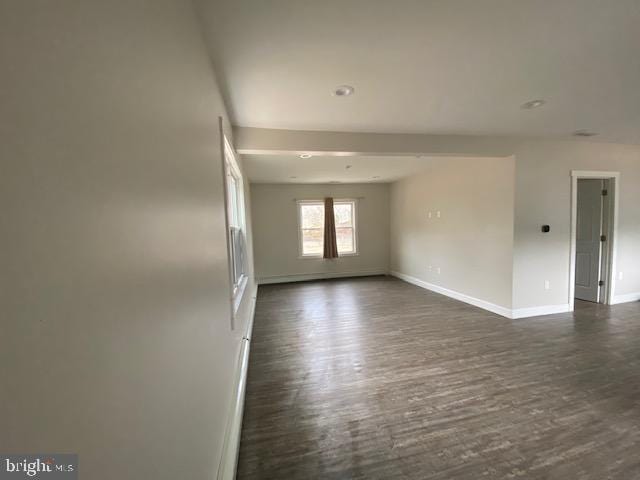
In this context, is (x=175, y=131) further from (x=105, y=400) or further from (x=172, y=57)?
(x=105, y=400)

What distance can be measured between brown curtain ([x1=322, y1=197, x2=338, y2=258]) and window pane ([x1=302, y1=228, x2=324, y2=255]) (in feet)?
0.57

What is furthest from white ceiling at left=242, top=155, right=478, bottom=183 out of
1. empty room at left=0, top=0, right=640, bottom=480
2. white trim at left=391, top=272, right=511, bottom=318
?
white trim at left=391, top=272, right=511, bottom=318

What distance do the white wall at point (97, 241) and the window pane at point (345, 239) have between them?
232 inches

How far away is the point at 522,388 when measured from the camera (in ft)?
7.11

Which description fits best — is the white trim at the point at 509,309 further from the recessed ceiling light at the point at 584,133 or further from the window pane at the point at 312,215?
the window pane at the point at 312,215

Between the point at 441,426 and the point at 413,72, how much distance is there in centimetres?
238

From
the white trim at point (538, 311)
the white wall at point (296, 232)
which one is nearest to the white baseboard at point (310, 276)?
the white wall at point (296, 232)

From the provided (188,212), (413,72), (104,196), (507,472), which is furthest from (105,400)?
(413,72)

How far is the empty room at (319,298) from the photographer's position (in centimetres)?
36

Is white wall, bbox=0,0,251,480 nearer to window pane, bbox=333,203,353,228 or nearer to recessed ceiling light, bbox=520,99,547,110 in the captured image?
recessed ceiling light, bbox=520,99,547,110

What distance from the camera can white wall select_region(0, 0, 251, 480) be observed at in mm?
298

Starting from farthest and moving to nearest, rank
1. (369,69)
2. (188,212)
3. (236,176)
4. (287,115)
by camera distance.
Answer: (236,176) < (287,115) < (369,69) < (188,212)

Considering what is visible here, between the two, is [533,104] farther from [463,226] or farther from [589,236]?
[589,236]

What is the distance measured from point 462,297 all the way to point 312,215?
367cm
